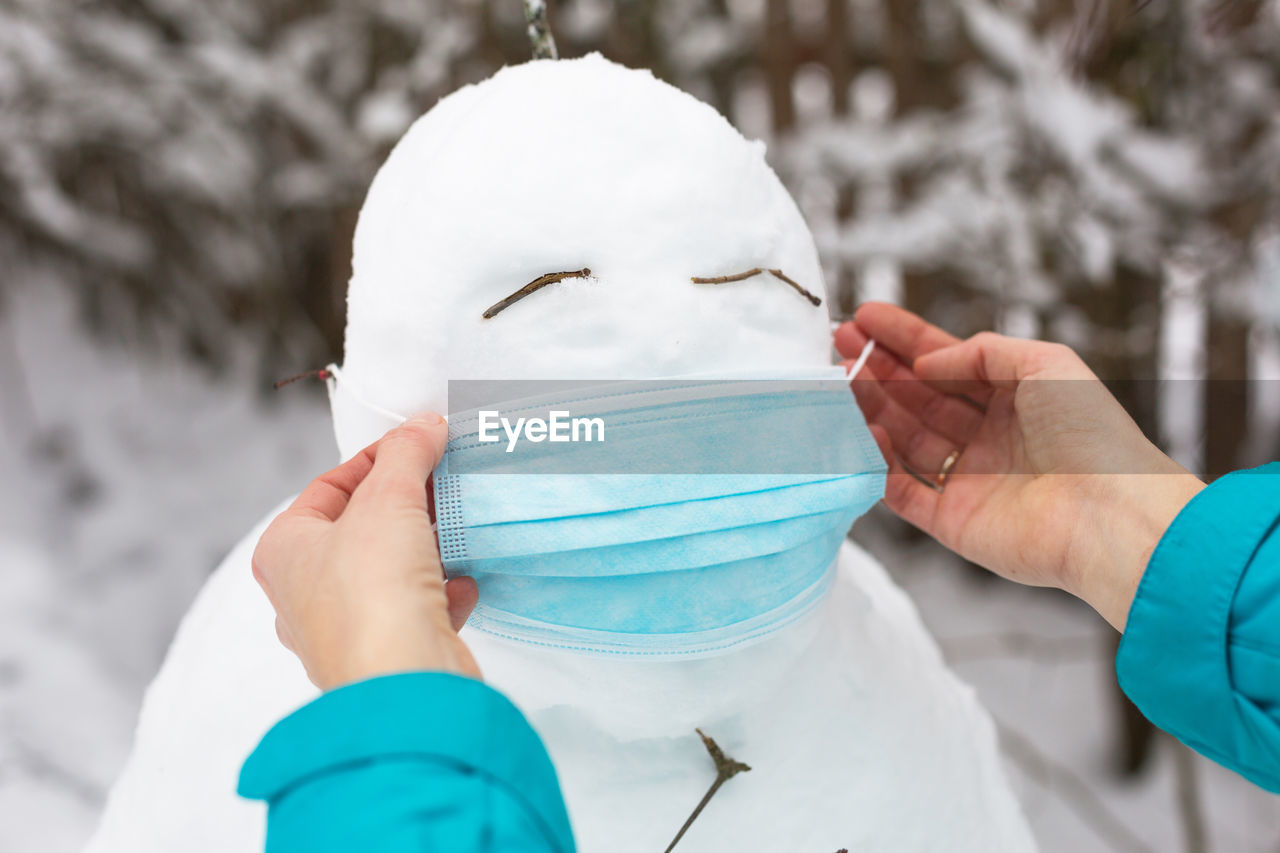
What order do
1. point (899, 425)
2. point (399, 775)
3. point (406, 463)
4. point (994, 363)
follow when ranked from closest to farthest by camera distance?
point (399, 775) < point (406, 463) < point (994, 363) < point (899, 425)

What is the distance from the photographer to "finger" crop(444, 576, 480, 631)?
1.84 ft

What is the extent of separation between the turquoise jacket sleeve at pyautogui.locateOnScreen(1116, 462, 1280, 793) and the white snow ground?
1075 millimetres

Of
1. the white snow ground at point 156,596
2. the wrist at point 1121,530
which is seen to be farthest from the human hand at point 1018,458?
the white snow ground at point 156,596

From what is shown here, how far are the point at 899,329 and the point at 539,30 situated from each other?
50 centimetres

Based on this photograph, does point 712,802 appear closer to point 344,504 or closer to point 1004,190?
point 344,504

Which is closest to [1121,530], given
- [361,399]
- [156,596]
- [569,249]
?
[569,249]

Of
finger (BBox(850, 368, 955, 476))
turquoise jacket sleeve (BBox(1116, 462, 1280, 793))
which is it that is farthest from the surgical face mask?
finger (BBox(850, 368, 955, 476))

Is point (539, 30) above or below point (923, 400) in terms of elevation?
above

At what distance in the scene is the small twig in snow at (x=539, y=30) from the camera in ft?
2.46

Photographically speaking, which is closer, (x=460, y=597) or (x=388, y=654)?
(x=388, y=654)

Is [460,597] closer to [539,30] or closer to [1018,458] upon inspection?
[539,30]

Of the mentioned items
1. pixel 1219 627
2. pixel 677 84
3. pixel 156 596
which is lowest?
pixel 156 596

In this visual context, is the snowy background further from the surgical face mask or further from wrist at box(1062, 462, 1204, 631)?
the surgical face mask

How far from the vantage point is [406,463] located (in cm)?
53
